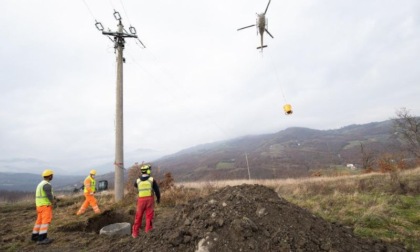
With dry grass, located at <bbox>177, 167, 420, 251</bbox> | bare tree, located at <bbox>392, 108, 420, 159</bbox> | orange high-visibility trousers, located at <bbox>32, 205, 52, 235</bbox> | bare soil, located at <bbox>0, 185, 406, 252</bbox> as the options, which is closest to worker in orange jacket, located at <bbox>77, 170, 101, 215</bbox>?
orange high-visibility trousers, located at <bbox>32, 205, 52, 235</bbox>

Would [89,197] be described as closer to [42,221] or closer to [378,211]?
[42,221]

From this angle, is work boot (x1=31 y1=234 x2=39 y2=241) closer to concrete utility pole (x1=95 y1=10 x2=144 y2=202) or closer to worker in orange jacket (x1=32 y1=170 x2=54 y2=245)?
worker in orange jacket (x1=32 y1=170 x2=54 y2=245)

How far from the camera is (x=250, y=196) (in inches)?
265

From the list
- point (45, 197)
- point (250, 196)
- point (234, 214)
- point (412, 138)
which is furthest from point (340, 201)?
point (412, 138)

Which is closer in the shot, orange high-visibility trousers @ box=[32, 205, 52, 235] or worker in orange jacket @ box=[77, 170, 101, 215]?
orange high-visibility trousers @ box=[32, 205, 52, 235]

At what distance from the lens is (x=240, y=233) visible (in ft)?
16.9

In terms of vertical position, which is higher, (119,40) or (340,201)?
(119,40)

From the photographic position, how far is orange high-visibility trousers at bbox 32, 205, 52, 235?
7570 millimetres

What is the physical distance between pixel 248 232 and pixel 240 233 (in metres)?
0.17

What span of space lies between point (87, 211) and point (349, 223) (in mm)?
10304

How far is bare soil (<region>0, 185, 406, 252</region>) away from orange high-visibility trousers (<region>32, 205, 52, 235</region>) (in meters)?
0.38

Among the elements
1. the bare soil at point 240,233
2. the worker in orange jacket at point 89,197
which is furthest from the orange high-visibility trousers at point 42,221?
the worker in orange jacket at point 89,197

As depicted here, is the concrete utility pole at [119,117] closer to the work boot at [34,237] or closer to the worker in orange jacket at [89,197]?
the worker in orange jacket at [89,197]

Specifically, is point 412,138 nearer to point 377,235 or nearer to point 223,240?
A: point 377,235
